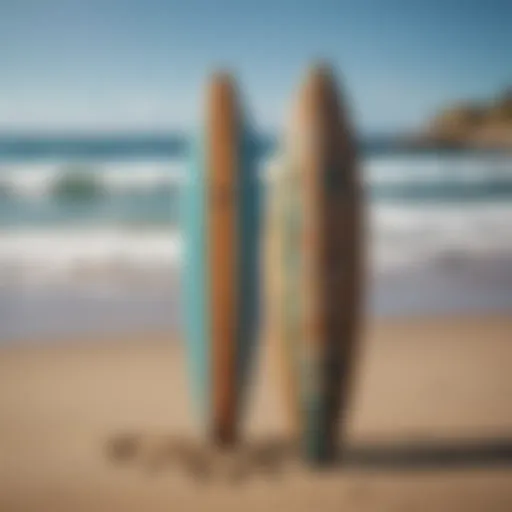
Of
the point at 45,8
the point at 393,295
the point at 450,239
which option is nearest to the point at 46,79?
the point at 45,8

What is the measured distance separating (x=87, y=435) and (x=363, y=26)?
39.4 inches

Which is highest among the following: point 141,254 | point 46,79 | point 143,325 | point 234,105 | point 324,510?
point 46,79

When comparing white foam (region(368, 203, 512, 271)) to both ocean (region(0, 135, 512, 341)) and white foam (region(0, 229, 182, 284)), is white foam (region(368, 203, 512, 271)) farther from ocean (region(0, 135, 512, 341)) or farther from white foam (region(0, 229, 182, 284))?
white foam (region(0, 229, 182, 284))

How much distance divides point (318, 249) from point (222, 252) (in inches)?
6.3

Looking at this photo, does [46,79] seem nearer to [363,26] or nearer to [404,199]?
[363,26]

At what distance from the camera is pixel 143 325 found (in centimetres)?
207

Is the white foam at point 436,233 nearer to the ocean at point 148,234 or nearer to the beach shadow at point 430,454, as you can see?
the ocean at point 148,234

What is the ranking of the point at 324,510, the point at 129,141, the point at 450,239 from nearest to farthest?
the point at 324,510 < the point at 129,141 < the point at 450,239

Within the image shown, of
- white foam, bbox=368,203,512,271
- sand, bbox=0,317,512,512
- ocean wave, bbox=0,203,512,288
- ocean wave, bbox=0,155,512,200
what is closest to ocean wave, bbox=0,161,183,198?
ocean wave, bbox=0,155,512,200

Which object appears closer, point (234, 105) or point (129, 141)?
point (234, 105)

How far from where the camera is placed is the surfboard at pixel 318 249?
1.28 metres

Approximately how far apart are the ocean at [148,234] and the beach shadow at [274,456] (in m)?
0.56

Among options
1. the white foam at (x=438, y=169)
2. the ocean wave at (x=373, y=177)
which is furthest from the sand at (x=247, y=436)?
the white foam at (x=438, y=169)

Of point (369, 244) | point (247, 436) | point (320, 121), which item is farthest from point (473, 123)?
point (247, 436)
